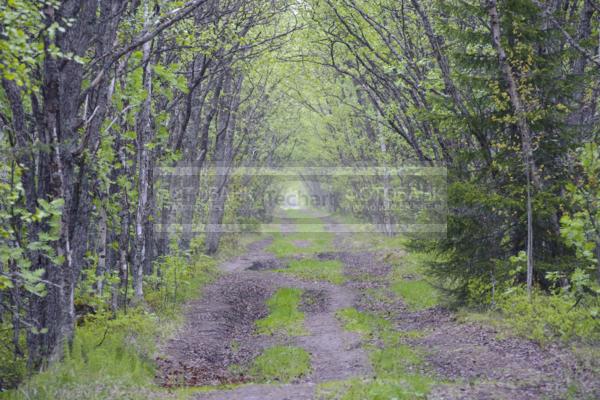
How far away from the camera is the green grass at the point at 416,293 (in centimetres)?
1468

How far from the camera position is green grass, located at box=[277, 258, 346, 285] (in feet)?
68.8

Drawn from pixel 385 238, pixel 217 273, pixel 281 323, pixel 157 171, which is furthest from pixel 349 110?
pixel 281 323

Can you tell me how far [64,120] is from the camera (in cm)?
752

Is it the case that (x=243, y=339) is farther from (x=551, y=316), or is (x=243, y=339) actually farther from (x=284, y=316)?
(x=551, y=316)

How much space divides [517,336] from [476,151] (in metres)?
3.72

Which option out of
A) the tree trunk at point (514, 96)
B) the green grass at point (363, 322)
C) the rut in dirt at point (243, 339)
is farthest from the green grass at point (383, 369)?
the tree trunk at point (514, 96)

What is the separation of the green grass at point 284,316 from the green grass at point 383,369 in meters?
1.06

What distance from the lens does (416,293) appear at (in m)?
16.0

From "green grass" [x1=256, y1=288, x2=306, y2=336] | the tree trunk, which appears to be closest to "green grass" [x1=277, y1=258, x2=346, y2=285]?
"green grass" [x1=256, y1=288, x2=306, y2=336]

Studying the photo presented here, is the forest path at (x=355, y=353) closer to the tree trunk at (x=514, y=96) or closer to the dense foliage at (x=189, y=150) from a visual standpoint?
the dense foliage at (x=189, y=150)

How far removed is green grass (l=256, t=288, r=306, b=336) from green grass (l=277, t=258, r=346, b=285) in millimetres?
3310

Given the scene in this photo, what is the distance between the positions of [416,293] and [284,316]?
13.1ft

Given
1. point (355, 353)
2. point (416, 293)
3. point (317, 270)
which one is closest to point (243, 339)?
point (355, 353)

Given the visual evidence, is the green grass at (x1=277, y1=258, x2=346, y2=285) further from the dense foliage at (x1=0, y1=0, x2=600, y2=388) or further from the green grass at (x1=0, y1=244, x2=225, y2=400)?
the green grass at (x1=0, y1=244, x2=225, y2=400)
